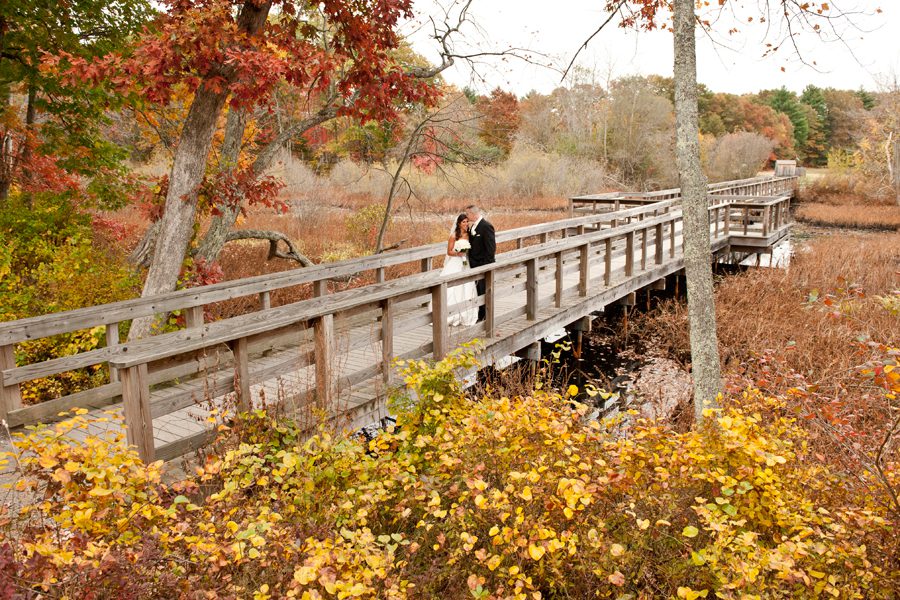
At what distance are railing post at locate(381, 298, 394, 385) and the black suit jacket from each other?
2.32 meters

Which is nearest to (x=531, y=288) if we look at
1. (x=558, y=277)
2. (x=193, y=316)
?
(x=558, y=277)

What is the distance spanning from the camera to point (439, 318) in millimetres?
6555

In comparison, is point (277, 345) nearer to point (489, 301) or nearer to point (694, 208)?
point (489, 301)

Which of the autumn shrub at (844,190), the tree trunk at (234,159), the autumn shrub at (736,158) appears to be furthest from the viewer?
the autumn shrub at (736,158)

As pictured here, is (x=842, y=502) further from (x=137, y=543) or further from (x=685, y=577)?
(x=137, y=543)

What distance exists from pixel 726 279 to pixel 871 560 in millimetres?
11962

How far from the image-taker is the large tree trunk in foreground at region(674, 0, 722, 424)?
5.07 meters

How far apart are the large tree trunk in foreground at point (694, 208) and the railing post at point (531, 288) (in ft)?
9.88

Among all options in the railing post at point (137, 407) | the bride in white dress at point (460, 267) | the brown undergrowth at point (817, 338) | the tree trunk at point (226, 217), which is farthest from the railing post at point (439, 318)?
the tree trunk at point (226, 217)

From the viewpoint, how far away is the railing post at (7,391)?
4789 millimetres

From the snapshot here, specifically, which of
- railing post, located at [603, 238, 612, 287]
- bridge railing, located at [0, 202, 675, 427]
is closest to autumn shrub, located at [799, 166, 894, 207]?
railing post, located at [603, 238, 612, 287]

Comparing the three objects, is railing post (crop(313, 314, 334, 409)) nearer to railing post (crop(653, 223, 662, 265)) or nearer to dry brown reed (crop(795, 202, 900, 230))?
railing post (crop(653, 223, 662, 265))

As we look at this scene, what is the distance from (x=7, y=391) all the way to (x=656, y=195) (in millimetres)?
18883

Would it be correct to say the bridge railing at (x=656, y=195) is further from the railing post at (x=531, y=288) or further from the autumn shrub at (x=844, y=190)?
the railing post at (x=531, y=288)
